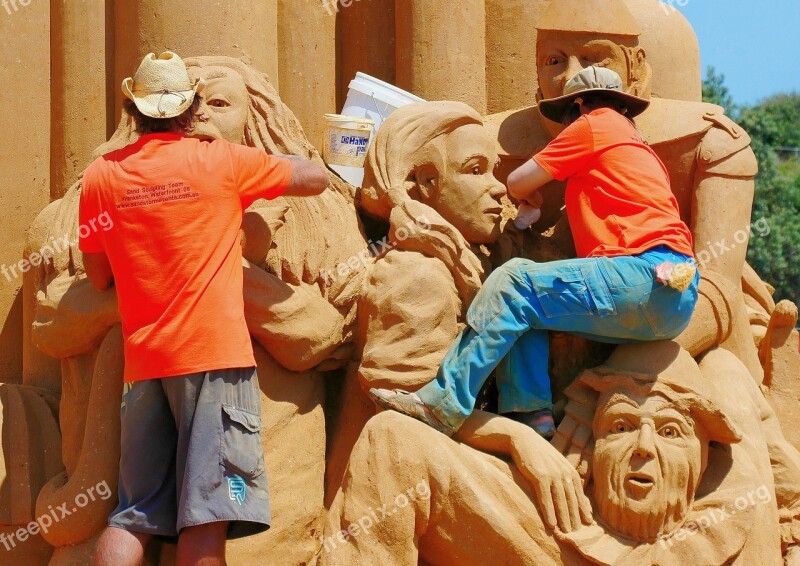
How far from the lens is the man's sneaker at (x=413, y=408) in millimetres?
5797

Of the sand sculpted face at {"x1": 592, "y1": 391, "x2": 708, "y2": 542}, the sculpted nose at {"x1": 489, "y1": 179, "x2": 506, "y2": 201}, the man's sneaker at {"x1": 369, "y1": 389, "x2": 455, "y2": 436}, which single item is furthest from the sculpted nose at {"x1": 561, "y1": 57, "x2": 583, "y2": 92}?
the man's sneaker at {"x1": 369, "y1": 389, "x2": 455, "y2": 436}

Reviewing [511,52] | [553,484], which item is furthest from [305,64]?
[553,484]

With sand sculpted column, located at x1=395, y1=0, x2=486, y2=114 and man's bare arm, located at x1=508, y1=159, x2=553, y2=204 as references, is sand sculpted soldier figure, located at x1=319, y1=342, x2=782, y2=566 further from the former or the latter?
sand sculpted column, located at x1=395, y1=0, x2=486, y2=114

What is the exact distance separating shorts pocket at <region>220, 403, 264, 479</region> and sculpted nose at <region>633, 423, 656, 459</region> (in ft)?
4.98

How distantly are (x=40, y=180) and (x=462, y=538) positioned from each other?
3.25 meters

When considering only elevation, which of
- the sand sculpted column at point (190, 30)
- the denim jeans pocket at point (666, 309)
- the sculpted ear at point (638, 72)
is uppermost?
the sand sculpted column at point (190, 30)

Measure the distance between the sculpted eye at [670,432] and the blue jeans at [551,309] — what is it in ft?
1.34

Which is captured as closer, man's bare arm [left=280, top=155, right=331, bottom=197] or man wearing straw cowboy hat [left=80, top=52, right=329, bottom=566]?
man wearing straw cowboy hat [left=80, top=52, right=329, bottom=566]

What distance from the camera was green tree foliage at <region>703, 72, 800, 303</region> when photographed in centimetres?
2164

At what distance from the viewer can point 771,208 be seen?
22953mm

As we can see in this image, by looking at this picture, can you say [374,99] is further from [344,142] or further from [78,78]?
[78,78]

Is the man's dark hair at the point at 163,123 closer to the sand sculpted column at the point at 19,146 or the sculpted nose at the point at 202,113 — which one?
the sculpted nose at the point at 202,113

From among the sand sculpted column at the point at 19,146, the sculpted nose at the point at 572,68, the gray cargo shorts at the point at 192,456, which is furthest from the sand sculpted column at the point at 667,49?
the gray cargo shorts at the point at 192,456

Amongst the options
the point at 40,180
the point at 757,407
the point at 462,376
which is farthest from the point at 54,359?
the point at 757,407
